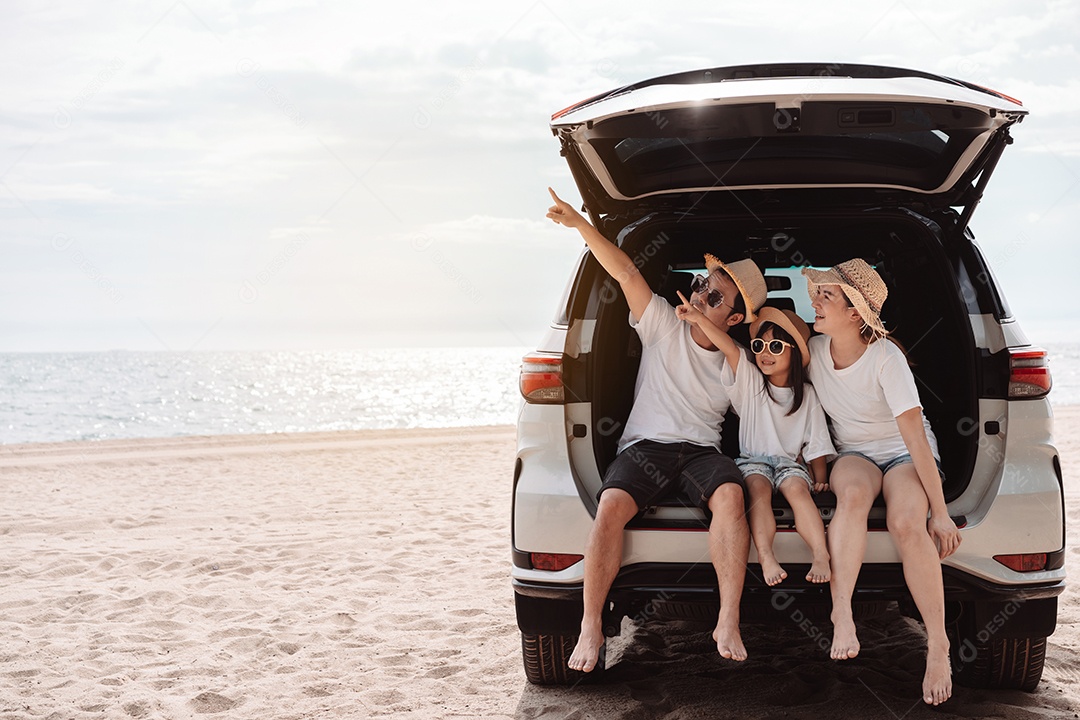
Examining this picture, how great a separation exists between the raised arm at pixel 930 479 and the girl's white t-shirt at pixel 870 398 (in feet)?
0.25

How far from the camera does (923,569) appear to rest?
3014 mm

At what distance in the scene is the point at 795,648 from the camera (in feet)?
13.9

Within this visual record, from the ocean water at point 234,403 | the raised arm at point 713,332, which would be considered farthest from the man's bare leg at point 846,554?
the ocean water at point 234,403

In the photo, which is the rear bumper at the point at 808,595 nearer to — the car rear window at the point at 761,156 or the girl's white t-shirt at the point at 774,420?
the girl's white t-shirt at the point at 774,420

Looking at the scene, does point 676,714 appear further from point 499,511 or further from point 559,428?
point 499,511

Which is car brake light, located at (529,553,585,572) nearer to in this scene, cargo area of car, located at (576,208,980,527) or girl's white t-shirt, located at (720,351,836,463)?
cargo area of car, located at (576,208,980,527)

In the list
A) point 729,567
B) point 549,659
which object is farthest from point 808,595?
point 549,659

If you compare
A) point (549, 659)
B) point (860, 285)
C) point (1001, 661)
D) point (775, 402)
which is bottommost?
point (549, 659)

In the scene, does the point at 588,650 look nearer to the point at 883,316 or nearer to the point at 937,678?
the point at 937,678

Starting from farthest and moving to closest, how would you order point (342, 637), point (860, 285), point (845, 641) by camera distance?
point (342, 637)
point (860, 285)
point (845, 641)

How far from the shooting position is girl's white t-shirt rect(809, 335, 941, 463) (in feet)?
11.0

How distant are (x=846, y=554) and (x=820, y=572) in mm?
103

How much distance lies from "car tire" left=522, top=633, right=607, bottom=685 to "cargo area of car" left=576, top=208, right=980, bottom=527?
0.72 meters

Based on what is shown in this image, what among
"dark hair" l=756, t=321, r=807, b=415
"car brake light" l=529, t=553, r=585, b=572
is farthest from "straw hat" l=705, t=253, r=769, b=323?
"car brake light" l=529, t=553, r=585, b=572
